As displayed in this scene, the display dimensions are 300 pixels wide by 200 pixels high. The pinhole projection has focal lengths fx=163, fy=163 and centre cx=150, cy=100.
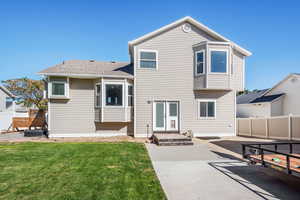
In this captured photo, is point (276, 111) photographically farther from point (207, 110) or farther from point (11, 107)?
Result: point (11, 107)

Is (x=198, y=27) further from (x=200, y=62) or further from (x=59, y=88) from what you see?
(x=59, y=88)

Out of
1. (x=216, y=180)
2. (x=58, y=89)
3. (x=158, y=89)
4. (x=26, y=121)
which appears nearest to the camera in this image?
(x=216, y=180)

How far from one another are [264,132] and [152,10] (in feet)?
41.8

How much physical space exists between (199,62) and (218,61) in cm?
130

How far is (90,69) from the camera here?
480 inches

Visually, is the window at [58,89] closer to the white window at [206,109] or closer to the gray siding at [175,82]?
the gray siding at [175,82]

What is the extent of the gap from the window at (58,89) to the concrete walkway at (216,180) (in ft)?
27.8

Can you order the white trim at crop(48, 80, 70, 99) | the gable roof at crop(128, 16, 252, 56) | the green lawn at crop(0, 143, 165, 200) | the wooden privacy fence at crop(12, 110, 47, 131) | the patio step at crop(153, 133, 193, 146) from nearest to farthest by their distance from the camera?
1. the green lawn at crop(0, 143, 165, 200)
2. the patio step at crop(153, 133, 193, 146)
3. the white trim at crop(48, 80, 70, 99)
4. the gable roof at crop(128, 16, 252, 56)
5. the wooden privacy fence at crop(12, 110, 47, 131)

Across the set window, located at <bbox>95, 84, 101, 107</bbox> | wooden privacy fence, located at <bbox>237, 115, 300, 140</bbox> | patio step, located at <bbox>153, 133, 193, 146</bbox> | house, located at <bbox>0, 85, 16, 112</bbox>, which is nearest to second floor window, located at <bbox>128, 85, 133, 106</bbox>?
window, located at <bbox>95, 84, 101, 107</bbox>

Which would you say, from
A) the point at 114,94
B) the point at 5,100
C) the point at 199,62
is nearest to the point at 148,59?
the point at 114,94

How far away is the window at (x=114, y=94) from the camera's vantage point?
11.4 meters

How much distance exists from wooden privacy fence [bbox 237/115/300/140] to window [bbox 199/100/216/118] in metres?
3.75

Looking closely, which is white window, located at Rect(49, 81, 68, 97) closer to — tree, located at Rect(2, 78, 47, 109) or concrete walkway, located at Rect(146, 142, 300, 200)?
concrete walkway, located at Rect(146, 142, 300, 200)

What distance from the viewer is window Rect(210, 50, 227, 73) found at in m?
11.6
